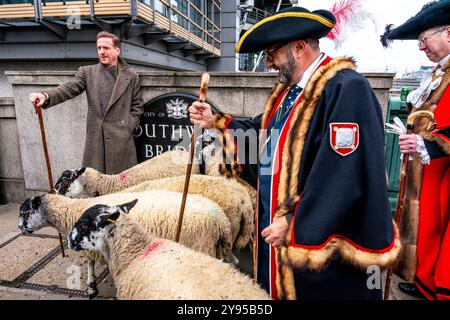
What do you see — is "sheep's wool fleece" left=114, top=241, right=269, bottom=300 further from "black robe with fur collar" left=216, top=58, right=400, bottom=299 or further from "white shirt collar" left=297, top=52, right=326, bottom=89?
"white shirt collar" left=297, top=52, right=326, bottom=89

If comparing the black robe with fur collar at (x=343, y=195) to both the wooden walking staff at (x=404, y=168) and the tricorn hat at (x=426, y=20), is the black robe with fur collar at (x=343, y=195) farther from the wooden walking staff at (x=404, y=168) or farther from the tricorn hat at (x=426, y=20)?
the tricorn hat at (x=426, y=20)

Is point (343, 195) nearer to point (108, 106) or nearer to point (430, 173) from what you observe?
point (430, 173)

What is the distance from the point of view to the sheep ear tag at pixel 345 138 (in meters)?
1.36

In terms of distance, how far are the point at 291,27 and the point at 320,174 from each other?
72 cm

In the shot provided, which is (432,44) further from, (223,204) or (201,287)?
(201,287)

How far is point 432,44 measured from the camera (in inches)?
96.3

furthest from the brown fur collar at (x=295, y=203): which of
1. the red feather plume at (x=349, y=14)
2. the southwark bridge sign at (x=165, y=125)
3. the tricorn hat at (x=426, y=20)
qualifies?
the southwark bridge sign at (x=165, y=125)

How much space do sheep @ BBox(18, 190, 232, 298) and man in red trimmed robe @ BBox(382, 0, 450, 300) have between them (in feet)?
5.05

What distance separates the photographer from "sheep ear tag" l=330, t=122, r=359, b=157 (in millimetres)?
1361

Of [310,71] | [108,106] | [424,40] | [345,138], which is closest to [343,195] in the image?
[345,138]

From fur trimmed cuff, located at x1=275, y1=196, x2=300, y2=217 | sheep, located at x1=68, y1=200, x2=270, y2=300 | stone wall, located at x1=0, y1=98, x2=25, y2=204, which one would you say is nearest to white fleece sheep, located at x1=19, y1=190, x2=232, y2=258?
sheep, located at x1=68, y1=200, x2=270, y2=300

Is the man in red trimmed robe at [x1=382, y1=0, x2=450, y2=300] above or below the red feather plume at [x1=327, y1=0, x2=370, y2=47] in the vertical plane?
below

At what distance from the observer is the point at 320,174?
54.7 inches

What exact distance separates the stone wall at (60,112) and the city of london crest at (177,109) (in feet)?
0.62
